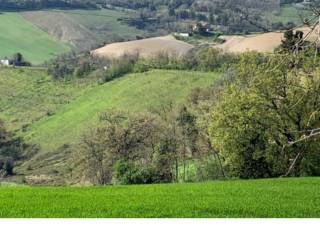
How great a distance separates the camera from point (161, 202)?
50.6ft

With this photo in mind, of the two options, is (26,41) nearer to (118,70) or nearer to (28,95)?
(28,95)

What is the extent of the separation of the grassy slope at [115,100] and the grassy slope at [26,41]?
A: 149 feet

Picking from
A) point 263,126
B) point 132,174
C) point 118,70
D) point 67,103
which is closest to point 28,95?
point 67,103

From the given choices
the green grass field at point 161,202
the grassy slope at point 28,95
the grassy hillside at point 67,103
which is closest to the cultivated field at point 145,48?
the grassy slope at point 28,95

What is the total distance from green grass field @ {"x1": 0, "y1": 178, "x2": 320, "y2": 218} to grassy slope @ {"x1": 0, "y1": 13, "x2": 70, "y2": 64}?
123m

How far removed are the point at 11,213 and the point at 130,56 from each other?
107454 millimetres

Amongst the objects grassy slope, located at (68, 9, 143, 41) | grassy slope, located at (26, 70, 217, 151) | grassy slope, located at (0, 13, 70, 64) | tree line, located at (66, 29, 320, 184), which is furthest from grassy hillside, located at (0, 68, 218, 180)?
grassy slope, located at (68, 9, 143, 41)

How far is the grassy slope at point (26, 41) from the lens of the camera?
474ft

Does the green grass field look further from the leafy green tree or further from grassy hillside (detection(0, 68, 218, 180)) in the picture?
grassy hillside (detection(0, 68, 218, 180))

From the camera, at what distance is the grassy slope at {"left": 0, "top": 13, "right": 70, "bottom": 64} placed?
144m

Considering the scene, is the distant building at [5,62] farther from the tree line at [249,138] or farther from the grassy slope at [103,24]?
the tree line at [249,138]

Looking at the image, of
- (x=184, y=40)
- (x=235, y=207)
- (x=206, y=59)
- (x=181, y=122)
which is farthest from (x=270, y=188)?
(x=184, y=40)

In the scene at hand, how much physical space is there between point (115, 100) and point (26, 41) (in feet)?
222

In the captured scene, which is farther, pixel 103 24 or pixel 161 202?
pixel 103 24
